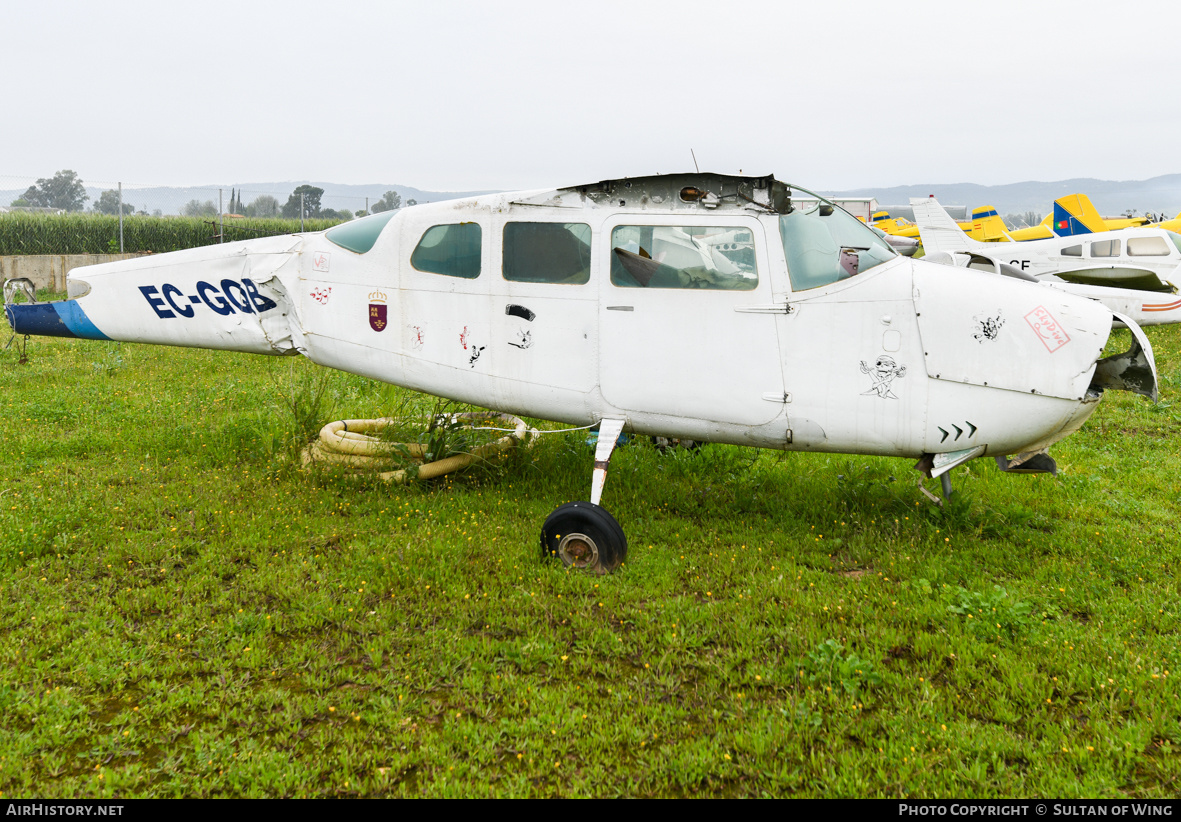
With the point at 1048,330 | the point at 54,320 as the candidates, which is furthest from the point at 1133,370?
the point at 54,320

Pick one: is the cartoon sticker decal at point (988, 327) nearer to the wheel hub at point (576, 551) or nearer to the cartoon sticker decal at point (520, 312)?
the wheel hub at point (576, 551)

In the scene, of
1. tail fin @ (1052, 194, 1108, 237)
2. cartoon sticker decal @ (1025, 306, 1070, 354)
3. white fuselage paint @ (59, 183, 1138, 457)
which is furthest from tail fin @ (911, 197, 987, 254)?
cartoon sticker decal @ (1025, 306, 1070, 354)

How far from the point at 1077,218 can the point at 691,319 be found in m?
16.1

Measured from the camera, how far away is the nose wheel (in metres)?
4.90

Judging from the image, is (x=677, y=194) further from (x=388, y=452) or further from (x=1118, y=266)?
(x=1118, y=266)

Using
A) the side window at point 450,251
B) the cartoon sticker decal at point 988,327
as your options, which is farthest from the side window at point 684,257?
the cartoon sticker decal at point 988,327

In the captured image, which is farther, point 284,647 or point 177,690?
point 284,647

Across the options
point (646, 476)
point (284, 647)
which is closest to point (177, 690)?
point (284, 647)

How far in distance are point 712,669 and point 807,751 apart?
70 cm

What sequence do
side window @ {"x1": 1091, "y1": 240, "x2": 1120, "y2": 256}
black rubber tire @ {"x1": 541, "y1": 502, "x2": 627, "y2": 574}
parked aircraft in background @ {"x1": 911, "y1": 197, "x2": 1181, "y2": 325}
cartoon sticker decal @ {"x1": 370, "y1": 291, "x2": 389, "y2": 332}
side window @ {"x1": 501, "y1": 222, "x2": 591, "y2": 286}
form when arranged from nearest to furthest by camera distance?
black rubber tire @ {"x1": 541, "y1": 502, "x2": 627, "y2": 574}, side window @ {"x1": 501, "y1": 222, "x2": 591, "y2": 286}, cartoon sticker decal @ {"x1": 370, "y1": 291, "x2": 389, "y2": 332}, parked aircraft in background @ {"x1": 911, "y1": 197, "x2": 1181, "y2": 325}, side window @ {"x1": 1091, "y1": 240, "x2": 1120, "y2": 256}

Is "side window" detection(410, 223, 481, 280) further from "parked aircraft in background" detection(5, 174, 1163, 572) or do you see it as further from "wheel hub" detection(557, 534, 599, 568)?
"wheel hub" detection(557, 534, 599, 568)

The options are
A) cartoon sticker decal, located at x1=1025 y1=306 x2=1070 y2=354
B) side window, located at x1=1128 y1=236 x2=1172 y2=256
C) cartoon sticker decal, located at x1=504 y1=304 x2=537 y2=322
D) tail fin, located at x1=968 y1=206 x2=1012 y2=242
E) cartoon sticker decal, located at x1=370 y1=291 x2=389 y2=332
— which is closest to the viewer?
cartoon sticker decal, located at x1=1025 y1=306 x2=1070 y2=354
